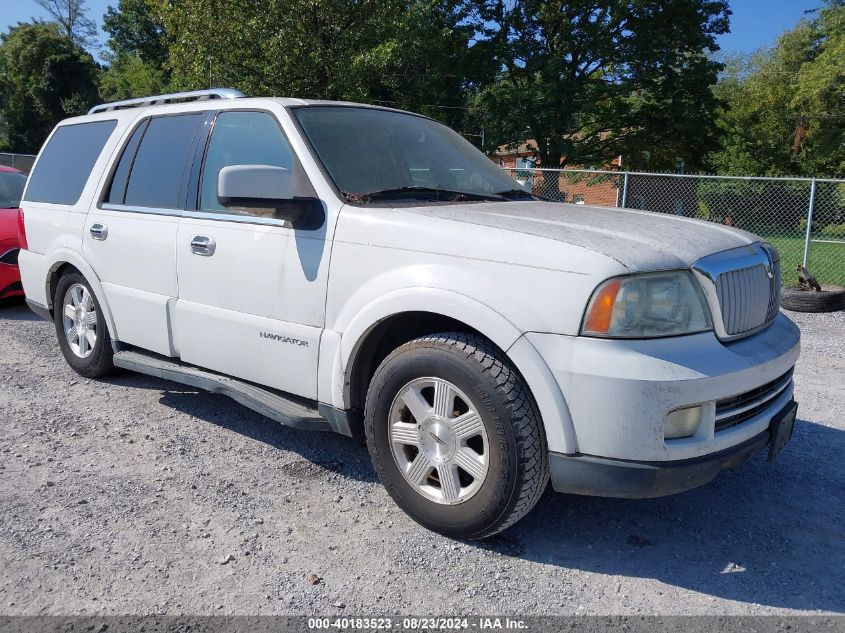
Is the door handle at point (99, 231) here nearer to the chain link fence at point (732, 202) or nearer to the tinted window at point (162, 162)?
the tinted window at point (162, 162)

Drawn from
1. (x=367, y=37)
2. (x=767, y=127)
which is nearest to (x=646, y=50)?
(x=367, y=37)

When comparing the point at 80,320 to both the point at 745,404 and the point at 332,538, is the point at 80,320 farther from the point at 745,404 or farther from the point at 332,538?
the point at 745,404

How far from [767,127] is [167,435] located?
4543 centimetres

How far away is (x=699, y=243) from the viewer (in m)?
3.02

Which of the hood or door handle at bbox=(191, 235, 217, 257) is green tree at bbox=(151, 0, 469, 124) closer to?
door handle at bbox=(191, 235, 217, 257)

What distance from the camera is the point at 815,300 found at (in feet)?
28.3

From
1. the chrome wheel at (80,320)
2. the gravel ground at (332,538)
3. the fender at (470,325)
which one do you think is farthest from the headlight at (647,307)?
the chrome wheel at (80,320)

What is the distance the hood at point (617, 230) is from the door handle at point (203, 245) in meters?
1.23

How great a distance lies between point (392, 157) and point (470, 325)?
1440mm

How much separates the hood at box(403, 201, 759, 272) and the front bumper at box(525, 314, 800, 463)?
33 centimetres

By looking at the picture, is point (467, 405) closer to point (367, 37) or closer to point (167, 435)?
point (167, 435)

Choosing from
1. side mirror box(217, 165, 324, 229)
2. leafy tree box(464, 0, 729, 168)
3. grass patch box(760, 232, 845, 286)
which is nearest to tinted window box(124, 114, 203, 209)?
side mirror box(217, 165, 324, 229)

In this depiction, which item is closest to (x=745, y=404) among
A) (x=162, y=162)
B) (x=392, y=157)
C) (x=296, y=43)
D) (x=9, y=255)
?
(x=392, y=157)

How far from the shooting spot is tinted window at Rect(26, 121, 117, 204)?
16.7 ft
